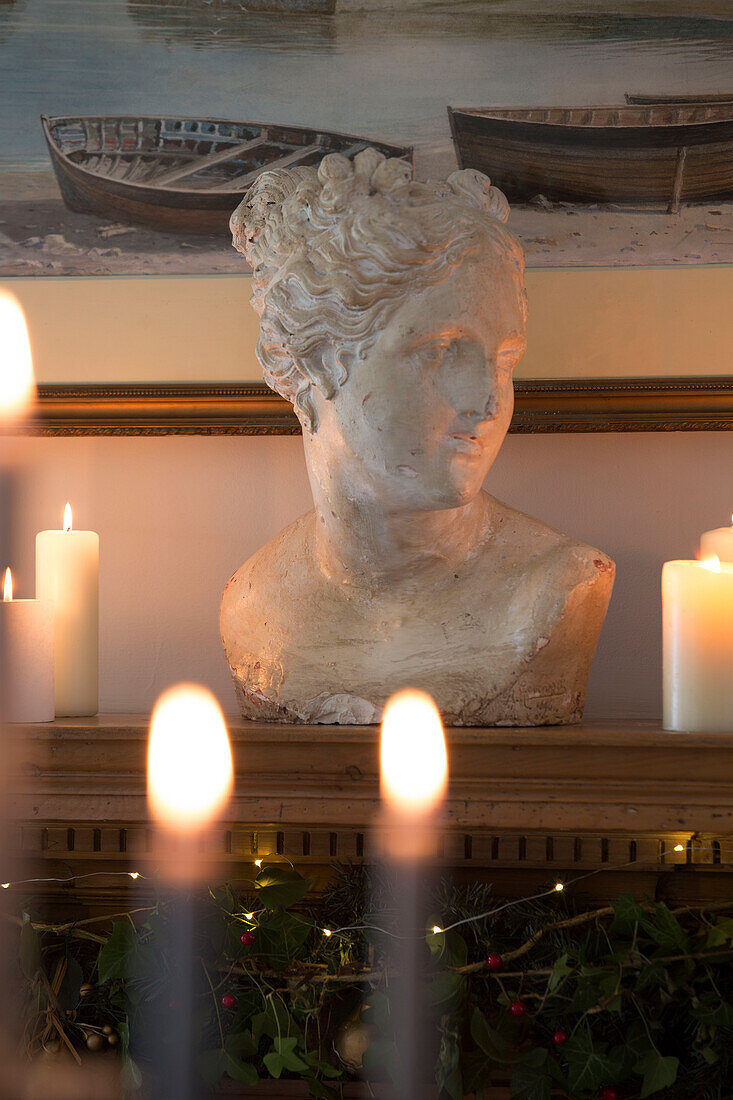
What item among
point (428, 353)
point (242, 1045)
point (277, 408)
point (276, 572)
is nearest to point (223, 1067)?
point (242, 1045)

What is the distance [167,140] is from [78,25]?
187 mm

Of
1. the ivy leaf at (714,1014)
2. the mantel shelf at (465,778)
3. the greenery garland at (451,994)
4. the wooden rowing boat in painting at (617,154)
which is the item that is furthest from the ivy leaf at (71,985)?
the wooden rowing boat in painting at (617,154)

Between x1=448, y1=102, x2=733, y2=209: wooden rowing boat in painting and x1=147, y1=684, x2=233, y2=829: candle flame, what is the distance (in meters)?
0.82

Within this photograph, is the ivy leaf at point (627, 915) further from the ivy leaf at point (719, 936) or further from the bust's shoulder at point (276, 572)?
the bust's shoulder at point (276, 572)

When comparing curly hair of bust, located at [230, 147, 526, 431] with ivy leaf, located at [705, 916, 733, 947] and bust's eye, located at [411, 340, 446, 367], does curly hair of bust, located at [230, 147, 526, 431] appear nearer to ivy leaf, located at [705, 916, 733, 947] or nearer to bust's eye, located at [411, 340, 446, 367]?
bust's eye, located at [411, 340, 446, 367]

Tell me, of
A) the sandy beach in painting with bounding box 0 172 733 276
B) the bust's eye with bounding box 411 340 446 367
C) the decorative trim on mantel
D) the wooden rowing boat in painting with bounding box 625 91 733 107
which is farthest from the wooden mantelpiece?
the wooden rowing boat in painting with bounding box 625 91 733 107

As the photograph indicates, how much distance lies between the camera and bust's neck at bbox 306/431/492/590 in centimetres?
110

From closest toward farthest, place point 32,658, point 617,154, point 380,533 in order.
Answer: point 32,658, point 380,533, point 617,154

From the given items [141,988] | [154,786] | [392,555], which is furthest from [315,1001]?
[392,555]

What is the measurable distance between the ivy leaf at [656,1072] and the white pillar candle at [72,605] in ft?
1.96

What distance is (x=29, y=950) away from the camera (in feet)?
2.82

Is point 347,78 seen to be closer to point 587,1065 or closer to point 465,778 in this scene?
point 465,778

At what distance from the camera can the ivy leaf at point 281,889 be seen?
2.94ft

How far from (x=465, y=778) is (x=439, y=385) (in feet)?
1.14
